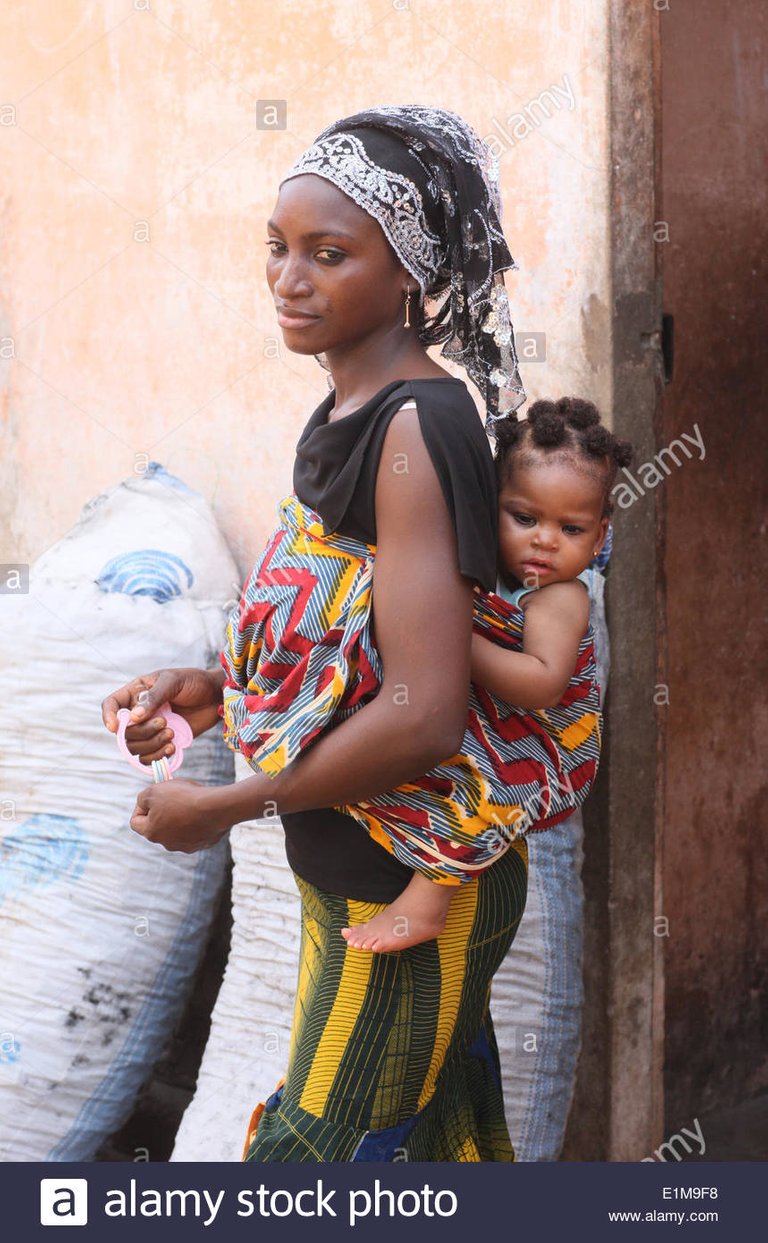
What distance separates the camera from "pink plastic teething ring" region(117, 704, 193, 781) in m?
1.86

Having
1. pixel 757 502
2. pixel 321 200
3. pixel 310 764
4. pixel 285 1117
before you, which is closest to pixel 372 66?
pixel 757 502

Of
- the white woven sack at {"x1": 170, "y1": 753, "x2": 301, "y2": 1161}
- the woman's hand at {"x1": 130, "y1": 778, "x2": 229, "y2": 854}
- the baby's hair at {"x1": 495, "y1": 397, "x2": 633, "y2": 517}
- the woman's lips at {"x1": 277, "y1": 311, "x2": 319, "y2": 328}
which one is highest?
the woman's lips at {"x1": 277, "y1": 311, "x2": 319, "y2": 328}

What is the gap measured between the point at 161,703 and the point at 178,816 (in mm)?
280

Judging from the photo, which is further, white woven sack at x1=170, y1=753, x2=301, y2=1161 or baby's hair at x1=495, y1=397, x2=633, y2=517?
white woven sack at x1=170, y1=753, x2=301, y2=1161

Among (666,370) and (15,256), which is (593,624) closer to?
(666,370)

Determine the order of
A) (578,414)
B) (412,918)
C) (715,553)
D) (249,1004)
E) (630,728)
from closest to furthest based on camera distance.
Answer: (412,918) < (578,414) < (630,728) < (249,1004) < (715,553)

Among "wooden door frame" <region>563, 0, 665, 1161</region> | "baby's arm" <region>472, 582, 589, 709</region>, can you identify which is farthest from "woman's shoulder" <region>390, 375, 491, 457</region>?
"wooden door frame" <region>563, 0, 665, 1161</region>

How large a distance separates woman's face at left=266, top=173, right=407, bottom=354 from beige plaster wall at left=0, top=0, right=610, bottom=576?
1021 mm

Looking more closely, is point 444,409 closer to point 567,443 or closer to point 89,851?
point 567,443

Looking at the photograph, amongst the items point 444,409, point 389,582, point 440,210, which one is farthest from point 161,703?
point 440,210

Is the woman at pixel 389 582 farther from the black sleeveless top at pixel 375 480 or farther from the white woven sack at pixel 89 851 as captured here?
the white woven sack at pixel 89 851

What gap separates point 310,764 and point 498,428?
0.51 metres

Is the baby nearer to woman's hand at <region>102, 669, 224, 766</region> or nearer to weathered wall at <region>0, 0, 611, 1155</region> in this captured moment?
woman's hand at <region>102, 669, 224, 766</region>

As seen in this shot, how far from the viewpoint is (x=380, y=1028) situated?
1679mm
